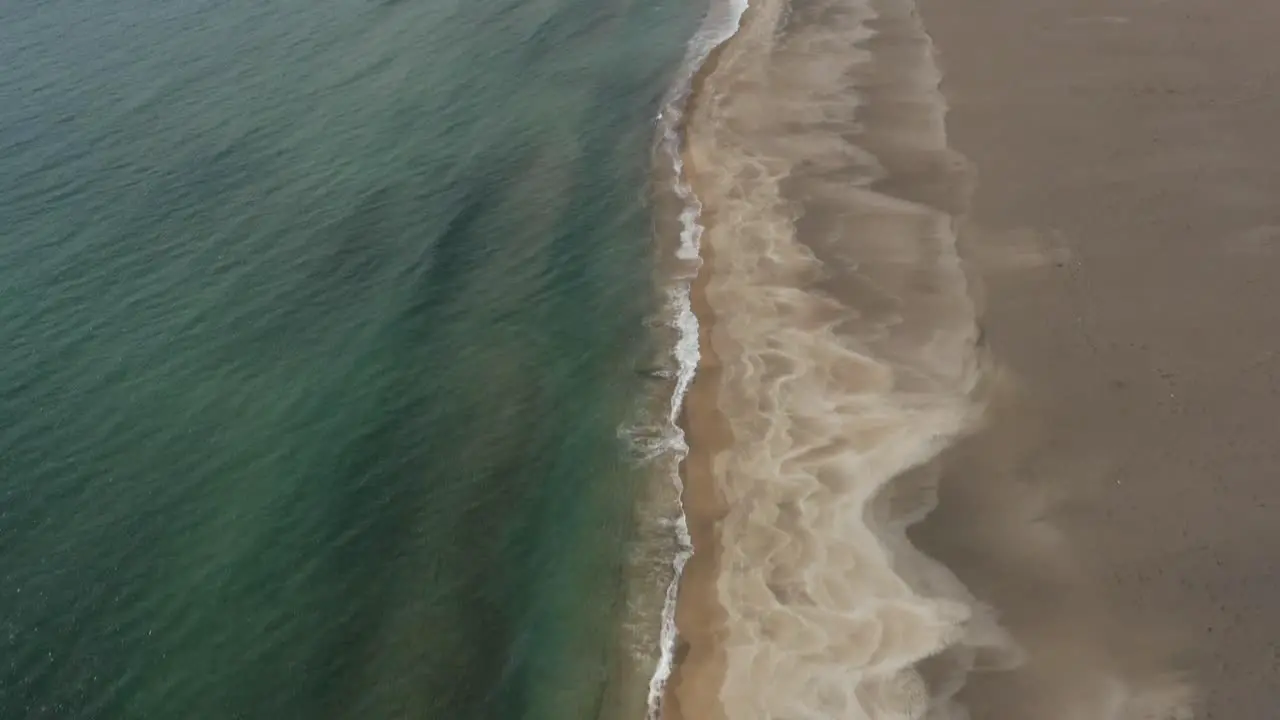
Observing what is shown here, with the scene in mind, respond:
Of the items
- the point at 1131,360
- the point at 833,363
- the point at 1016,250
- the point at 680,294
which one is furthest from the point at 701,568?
the point at 1016,250

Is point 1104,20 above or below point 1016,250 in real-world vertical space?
above

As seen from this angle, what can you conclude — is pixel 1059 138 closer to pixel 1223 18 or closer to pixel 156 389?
pixel 1223 18

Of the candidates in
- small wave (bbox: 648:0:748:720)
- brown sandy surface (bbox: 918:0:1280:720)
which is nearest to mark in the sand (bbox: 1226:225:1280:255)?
brown sandy surface (bbox: 918:0:1280:720)

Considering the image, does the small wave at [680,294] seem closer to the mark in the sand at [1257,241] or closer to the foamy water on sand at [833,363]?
the foamy water on sand at [833,363]

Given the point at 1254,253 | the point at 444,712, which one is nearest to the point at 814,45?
the point at 1254,253

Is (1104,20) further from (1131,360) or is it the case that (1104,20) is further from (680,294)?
(680,294)

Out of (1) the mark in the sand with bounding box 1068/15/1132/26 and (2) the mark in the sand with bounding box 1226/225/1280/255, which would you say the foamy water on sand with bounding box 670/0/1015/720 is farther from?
(2) the mark in the sand with bounding box 1226/225/1280/255

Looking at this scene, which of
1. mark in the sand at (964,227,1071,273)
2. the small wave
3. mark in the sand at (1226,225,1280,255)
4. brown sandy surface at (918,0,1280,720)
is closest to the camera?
brown sandy surface at (918,0,1280,720)
